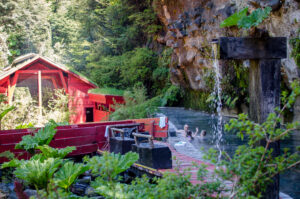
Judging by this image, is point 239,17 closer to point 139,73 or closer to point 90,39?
point 139,73

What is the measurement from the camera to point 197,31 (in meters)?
17.5

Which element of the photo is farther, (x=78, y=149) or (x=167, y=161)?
→ (x=78, y=149)

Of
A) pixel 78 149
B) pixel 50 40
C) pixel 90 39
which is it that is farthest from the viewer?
pixel 50 40

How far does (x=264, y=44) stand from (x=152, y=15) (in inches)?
763

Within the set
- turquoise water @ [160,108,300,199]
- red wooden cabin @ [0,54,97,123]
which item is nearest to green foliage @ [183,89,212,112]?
turquoise water @ [160,108,300,199]

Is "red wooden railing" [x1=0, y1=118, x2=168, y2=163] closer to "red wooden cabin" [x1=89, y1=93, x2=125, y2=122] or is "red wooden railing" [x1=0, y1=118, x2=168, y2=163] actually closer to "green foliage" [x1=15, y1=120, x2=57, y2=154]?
"green foliage" [x1=15, y1=120, x2=57, y2=154]

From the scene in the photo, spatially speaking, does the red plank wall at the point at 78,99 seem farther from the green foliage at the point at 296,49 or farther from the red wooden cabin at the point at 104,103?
the green foliage at the point at 296,49

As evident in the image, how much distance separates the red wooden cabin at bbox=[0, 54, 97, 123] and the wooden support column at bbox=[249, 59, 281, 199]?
17.7 meters

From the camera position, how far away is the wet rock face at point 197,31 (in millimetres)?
11281

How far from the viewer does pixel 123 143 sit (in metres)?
7.86

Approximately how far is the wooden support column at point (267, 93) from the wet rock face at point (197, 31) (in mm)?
7431

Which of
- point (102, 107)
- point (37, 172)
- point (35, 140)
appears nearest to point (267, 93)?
point (37, 172)

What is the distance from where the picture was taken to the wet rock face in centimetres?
1128

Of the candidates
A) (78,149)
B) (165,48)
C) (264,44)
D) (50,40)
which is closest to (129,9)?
(165,48)
